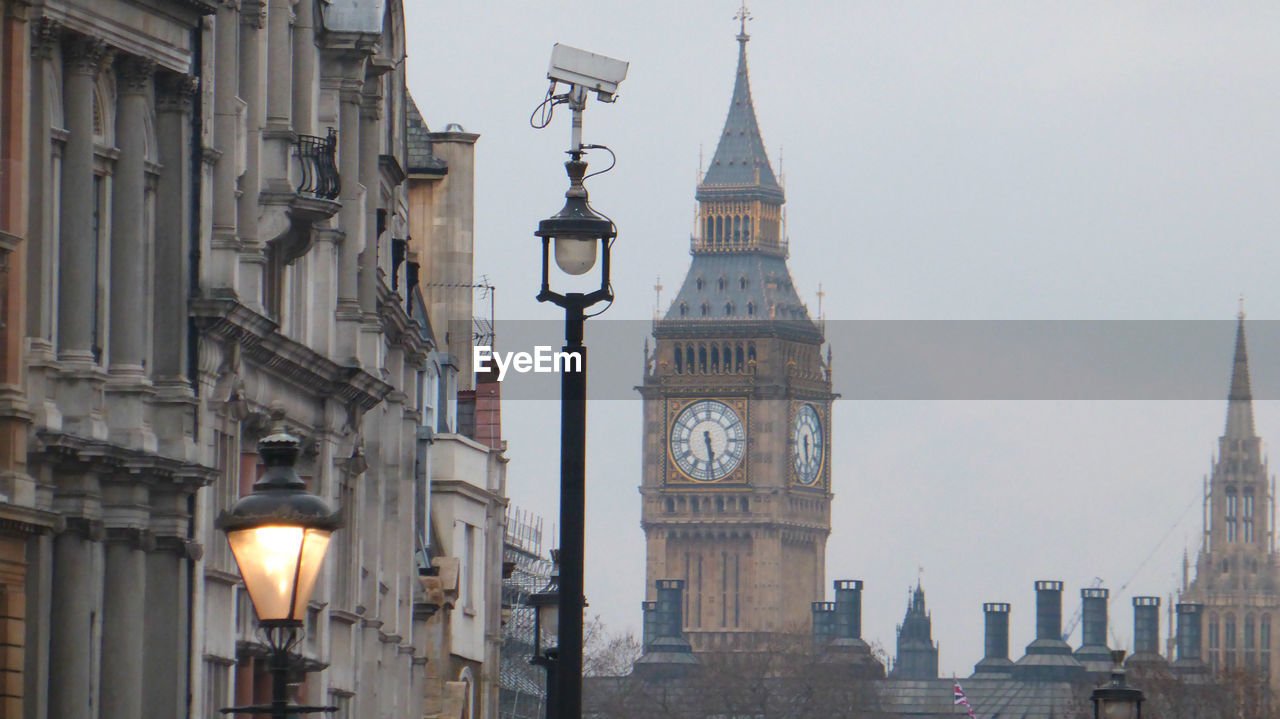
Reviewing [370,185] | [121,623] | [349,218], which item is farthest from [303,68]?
[121,623]

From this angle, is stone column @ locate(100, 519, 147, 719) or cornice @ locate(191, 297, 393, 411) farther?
cornice @ locate(191, 297, 393, 411)

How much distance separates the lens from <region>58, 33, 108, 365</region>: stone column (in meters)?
32.1

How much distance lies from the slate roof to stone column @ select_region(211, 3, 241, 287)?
23.2 meters

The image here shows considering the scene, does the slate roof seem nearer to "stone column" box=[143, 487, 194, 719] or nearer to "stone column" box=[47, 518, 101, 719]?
"stone column" box=[143, 487, 194, 719]

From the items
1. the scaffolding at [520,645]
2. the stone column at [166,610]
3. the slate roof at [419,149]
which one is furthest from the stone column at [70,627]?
the scaffolding at [520,645]

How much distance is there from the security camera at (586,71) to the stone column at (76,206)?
223 inches

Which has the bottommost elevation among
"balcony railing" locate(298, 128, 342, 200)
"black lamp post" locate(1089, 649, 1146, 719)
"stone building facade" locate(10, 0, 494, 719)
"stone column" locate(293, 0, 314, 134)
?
"black lamp post" locate(1089, 649, 1146, 719)

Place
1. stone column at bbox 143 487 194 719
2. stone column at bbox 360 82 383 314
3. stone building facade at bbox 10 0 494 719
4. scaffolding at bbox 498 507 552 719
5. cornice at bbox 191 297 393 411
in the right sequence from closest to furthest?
stone building facade at bbox 10 0 494 719 < stone column at bbox 143 487 194 719 < cornice at bbox 191 297 393 411 < stone column at bbox 360 82 383 314 < scaffolding at bbox 498 507 552 719

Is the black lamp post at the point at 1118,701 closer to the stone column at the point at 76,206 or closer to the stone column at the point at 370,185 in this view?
the stone column at the point at 370,185

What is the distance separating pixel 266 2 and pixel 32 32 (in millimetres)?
7762

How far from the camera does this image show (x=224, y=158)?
36.7m

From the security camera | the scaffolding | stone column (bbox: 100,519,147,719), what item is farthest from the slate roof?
the scaffolding

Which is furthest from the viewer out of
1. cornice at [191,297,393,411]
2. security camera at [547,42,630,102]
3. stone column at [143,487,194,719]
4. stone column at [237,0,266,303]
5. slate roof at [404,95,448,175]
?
slate roof at [404,95,448,175]

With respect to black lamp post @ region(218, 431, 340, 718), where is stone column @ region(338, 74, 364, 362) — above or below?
above
